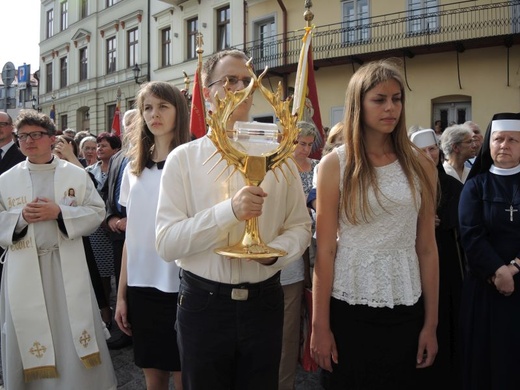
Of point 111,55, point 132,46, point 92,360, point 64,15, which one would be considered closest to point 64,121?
point 111,55

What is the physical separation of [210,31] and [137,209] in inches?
677

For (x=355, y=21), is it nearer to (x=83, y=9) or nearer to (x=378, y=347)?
(x=378, y=347)

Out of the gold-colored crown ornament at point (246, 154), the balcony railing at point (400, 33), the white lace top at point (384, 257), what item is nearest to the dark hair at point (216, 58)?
the gold-colored crown ornament at point (246, 154)

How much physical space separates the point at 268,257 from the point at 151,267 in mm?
1171

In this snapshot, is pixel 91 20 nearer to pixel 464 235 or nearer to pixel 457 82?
pixel 457 82

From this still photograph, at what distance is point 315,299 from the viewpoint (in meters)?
2.12

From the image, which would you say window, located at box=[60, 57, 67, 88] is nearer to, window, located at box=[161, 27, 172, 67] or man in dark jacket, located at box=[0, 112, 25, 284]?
window, located at box=[161, 27, 172, 67]

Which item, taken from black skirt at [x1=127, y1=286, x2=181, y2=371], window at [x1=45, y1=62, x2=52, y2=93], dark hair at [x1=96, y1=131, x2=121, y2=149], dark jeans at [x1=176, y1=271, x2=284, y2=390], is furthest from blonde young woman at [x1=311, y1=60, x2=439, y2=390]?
window at [x1=45, y1=62, x2=52, y2=93]

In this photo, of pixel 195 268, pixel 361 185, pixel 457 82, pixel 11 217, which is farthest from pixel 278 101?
pixel 457 82

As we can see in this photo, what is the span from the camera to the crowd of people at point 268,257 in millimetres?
1801

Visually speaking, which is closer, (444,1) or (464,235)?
(464,235)

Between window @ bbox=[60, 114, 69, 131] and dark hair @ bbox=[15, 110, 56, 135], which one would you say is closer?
dark hair @ bbox=[15, 110, 56, 135]

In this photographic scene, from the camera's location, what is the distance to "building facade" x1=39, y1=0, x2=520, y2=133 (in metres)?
12.5

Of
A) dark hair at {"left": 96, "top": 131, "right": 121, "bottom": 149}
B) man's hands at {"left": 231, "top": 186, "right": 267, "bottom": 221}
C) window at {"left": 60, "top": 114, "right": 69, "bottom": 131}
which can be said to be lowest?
man's hands at {"left": 231, "top": 186, "right": 267, "bottom": 221}
